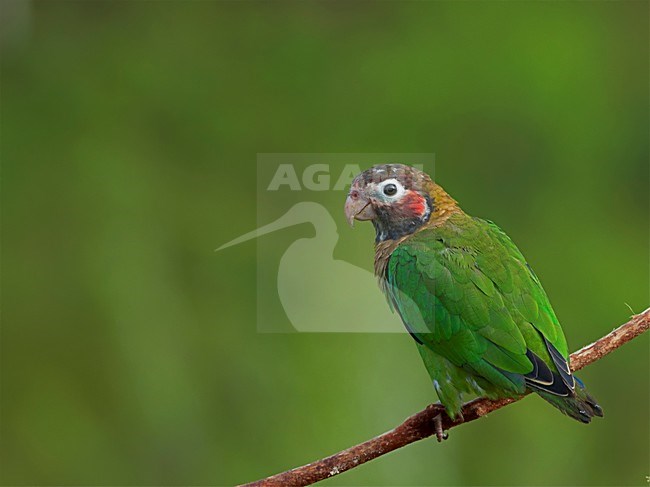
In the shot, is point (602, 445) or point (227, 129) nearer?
point (602, 445)

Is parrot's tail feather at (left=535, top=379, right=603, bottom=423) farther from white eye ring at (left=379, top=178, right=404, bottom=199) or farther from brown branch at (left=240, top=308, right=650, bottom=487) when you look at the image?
white eye ring at (left=379, top=178, right=404, bottom=199)

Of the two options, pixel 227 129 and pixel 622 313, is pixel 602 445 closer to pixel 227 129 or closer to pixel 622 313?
pixel 622 313

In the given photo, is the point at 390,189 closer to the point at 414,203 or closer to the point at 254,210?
the point at 414,203

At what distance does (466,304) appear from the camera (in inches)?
92.8

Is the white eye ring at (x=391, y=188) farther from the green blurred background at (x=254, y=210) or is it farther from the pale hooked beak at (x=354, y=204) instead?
the green blurred background at (x=254, y=210)

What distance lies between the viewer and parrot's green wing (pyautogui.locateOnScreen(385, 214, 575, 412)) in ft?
7.46

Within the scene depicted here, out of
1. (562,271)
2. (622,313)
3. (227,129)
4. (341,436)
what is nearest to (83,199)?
(227,129)

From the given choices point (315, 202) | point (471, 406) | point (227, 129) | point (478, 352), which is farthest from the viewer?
point (227, 129)

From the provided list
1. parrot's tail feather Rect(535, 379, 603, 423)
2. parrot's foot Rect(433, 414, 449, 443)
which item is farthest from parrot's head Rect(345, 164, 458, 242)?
parrot's tail feather Rect(535, 379, 603, 423)

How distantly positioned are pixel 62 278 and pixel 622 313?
288 centimetres

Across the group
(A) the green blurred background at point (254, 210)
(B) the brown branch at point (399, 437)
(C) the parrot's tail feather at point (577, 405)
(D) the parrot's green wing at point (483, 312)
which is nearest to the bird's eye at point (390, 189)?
(D) the parrot's green wing at point (483, 312)

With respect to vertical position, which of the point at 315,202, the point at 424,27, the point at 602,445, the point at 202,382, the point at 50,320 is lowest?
the point at 602,445

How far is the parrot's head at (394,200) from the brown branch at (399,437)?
2.00 feet

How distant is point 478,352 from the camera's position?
2.34 meters
